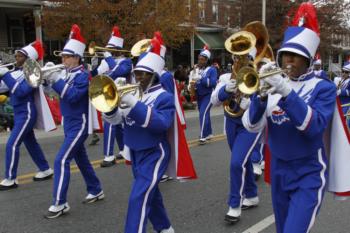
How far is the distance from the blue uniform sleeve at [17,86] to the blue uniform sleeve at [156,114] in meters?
3.03

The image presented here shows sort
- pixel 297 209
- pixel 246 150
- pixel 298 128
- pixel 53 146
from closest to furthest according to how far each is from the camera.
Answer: pixel 298 128, pixel 297 209, pixel 246 150, pixel 53 146

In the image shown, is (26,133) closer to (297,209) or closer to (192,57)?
(297,209)

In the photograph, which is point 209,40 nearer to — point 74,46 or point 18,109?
point 18,109

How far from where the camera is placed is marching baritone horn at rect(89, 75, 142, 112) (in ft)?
11.7

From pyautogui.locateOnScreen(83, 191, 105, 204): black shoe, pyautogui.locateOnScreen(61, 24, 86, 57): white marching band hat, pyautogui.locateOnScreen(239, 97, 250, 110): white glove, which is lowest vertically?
pyautogui.locateOnScreen(83, 191, 105, 204): black shoe

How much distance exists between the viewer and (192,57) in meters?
28.4

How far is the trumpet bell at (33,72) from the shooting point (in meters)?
5.34

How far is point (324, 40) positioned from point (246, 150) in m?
26.4

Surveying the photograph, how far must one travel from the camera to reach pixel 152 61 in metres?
4.14

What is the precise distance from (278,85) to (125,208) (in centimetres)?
338

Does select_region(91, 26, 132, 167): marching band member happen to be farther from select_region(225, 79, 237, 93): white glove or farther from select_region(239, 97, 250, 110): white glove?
select_region(225, 79, 237, 93): white glove

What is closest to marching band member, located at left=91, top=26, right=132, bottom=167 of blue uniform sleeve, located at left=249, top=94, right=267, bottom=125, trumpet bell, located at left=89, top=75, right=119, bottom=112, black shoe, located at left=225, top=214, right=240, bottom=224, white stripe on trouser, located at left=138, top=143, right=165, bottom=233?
black shoe, located at left=225, top=214, right=240, bottom=224

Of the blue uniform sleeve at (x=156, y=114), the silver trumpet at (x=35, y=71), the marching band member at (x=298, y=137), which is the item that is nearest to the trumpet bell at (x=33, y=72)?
the silver trumpet at (x=35, y=71)

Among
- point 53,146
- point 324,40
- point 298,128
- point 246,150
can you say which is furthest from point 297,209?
point 324,40
